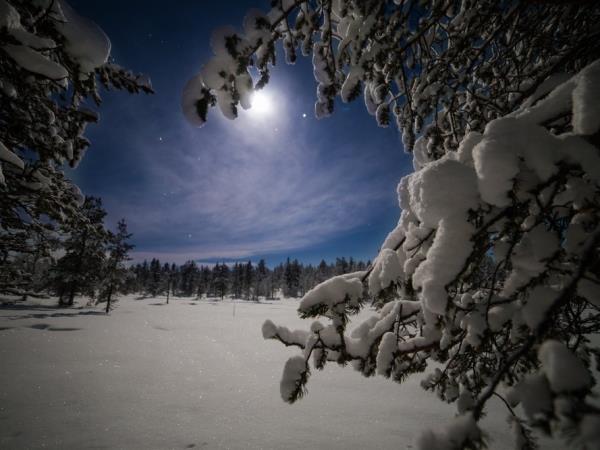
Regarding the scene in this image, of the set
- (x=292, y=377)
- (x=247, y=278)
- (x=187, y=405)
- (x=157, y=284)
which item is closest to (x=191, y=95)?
(x=292, y=377)

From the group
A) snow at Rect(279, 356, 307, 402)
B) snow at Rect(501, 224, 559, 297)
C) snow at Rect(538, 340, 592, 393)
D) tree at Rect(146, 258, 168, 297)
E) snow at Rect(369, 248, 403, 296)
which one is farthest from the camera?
tree at Rect(146, 258, 168, 297)

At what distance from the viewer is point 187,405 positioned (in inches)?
252

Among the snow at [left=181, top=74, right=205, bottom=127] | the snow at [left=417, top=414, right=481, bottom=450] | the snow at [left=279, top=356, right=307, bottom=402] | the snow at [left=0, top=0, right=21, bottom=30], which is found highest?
the snow at [left=0, top=0, right=21, bottom=30]

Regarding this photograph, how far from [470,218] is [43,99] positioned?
17.9 ft

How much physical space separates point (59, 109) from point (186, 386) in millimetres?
7988

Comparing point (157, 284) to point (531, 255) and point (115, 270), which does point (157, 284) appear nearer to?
point (115, 270)

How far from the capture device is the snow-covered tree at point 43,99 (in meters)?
1.55

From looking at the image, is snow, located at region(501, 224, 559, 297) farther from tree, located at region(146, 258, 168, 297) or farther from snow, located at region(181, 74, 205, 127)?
tree, located at region(146, 258, 168, 297)

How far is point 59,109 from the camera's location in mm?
3727

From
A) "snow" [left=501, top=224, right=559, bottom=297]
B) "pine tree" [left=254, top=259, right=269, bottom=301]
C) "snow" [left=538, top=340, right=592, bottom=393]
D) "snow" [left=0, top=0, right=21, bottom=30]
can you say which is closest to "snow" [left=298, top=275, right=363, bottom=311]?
"snow" [left=501, top=224, right=559, bottom=297]

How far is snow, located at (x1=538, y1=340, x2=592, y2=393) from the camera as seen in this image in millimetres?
535

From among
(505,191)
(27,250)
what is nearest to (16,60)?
(505,191)

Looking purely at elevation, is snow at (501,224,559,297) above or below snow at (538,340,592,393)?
above

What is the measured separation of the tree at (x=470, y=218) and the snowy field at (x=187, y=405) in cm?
160
